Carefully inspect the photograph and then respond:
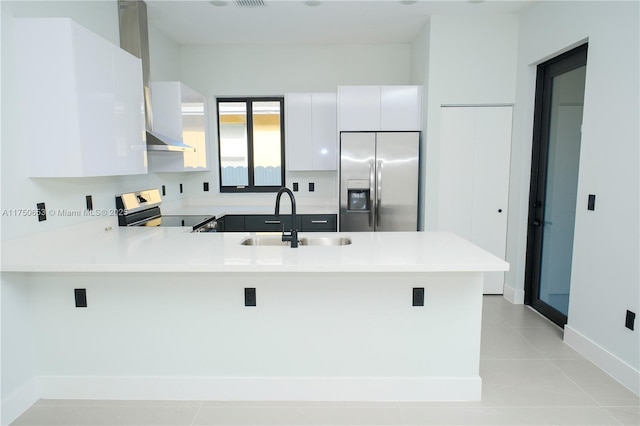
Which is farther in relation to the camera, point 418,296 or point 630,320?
point 630,320

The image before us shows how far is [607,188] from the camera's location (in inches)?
103

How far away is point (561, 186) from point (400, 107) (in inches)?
66.2

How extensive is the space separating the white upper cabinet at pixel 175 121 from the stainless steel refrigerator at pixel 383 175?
1562 millimetres

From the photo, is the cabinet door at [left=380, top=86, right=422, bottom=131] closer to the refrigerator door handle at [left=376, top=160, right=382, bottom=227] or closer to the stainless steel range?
the refrigerator door handle at [left=376, top=160, right=382, bottom=227]

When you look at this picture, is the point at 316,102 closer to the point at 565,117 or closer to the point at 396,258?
the point at 565,117

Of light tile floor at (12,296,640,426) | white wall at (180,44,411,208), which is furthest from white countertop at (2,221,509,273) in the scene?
white wall at (180,44,411,208)

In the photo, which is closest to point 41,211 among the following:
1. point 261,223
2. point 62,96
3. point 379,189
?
point 62,96

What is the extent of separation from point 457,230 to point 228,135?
118 inches

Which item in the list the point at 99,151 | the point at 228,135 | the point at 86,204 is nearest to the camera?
the point at 99,151

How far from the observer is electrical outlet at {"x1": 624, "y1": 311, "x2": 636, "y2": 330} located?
7.88ft

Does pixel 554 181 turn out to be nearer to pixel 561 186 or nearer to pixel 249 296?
pixel 561 186

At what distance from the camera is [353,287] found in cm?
226

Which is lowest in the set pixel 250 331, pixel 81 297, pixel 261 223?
pixel 250 331

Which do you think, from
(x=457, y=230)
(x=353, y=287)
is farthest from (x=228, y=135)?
(x=353, y=287)
